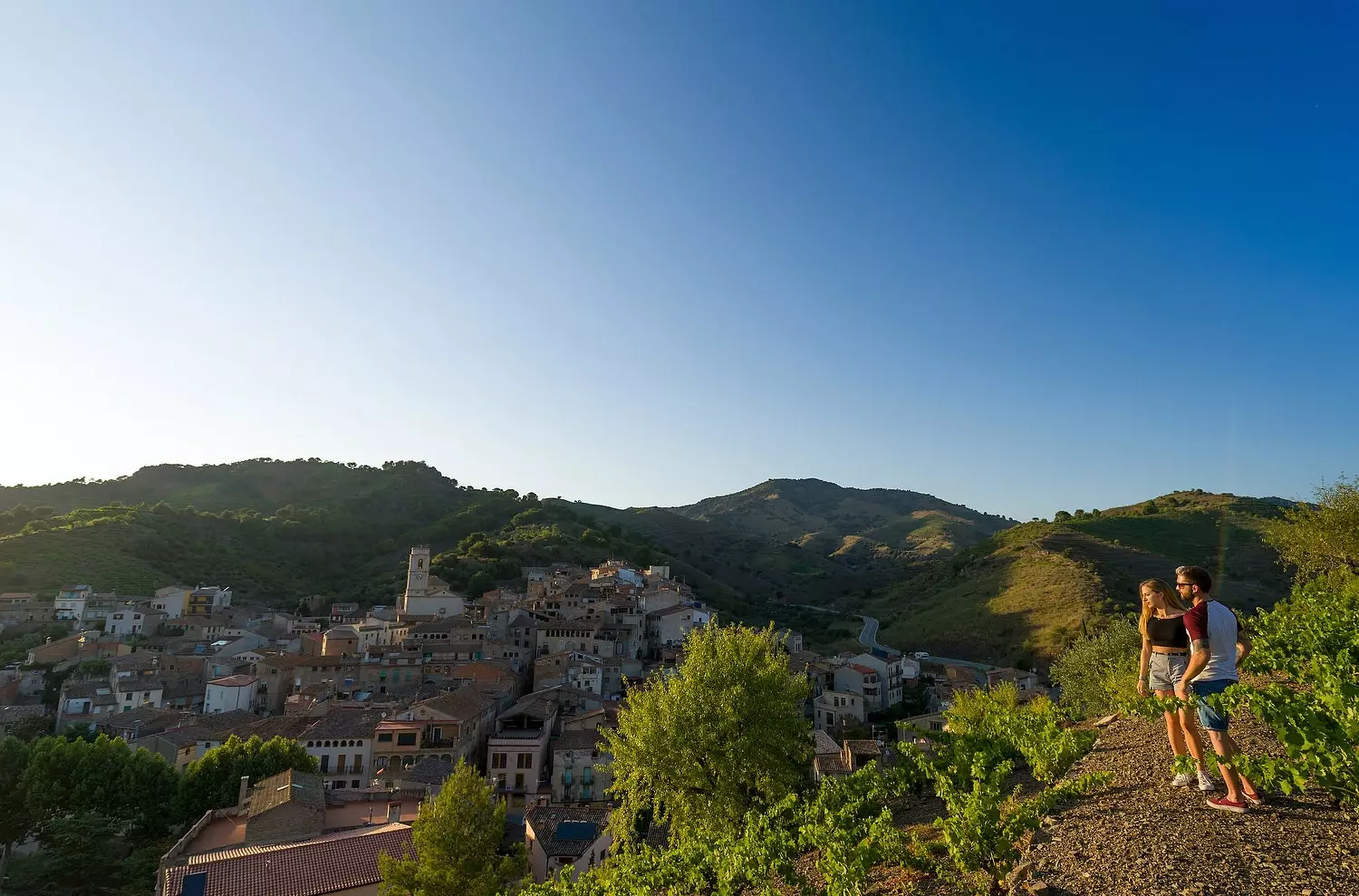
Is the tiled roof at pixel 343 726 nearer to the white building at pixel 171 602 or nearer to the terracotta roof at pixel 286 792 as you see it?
the terracotta roof at pixel 286 792

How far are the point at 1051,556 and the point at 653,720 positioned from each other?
97521mm

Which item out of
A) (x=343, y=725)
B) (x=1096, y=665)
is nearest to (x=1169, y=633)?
(x=1096, y=665)

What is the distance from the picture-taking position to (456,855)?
21.8 metres

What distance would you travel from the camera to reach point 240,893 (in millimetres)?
21812

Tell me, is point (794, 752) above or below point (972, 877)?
below

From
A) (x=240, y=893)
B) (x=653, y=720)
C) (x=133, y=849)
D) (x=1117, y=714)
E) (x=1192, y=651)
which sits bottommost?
(x=133, y=849)

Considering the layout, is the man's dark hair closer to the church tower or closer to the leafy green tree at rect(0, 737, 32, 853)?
the leafy green tree at rect(0, 737, 32, 853)

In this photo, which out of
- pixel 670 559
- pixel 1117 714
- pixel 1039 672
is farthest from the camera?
pixel 670 559

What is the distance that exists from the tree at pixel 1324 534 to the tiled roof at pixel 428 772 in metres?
39.4

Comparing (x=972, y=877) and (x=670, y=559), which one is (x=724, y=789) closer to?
(x=972, y=877)

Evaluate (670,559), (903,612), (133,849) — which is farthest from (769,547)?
(133,849)

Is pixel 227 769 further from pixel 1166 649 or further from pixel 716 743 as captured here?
pixel 1166 649

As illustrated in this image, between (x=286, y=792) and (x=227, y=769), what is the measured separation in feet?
29.1

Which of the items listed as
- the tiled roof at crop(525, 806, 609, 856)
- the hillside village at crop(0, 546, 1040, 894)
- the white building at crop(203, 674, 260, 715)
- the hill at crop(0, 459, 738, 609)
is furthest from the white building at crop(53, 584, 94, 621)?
the tiled roof at crop(525, 806, 609, 856)
